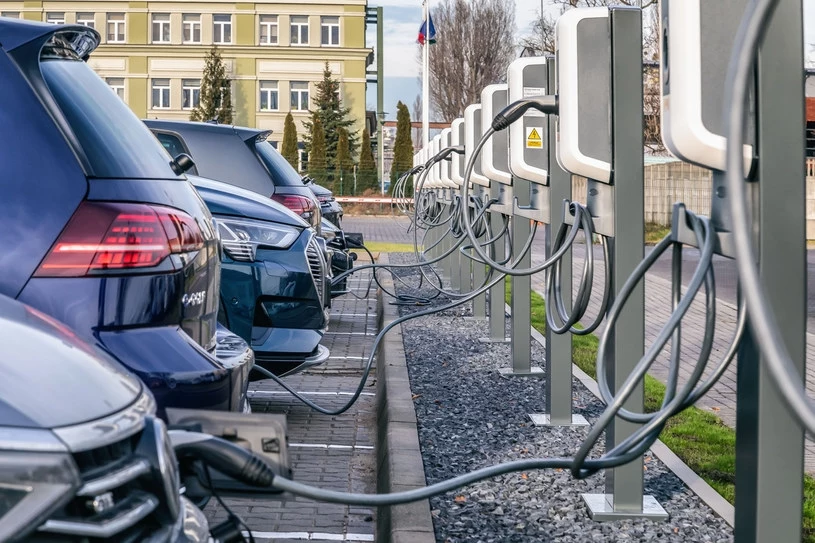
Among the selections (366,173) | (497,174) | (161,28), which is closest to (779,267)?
(497,174)

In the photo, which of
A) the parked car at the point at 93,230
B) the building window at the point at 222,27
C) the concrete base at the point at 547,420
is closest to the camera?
the parked car at the point at 93,230

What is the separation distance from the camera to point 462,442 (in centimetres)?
587

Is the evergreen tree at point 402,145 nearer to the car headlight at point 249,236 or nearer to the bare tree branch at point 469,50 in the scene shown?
→ the bare tree branch at point 469,50

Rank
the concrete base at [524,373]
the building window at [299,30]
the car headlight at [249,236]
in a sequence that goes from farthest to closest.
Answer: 1. the building window at [299,30]
2. the concrete base at [524,373]
3. the car headlight at [249,236]

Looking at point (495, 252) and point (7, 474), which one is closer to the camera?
point (7, 474)

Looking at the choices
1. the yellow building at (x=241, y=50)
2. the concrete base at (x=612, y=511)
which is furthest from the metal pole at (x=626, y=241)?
the yellow building at (x=241, y=50)

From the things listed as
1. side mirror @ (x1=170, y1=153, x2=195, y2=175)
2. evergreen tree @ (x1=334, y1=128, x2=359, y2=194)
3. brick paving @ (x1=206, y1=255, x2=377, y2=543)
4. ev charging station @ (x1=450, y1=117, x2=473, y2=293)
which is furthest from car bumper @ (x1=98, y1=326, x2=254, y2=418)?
evergreen tree @ (x1=334, y1=128, x2=359, y2=194)

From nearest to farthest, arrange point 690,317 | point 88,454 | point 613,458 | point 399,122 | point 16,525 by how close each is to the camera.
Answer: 1. point 16,525
2. point 88,454
3. point 613,458
4. point 690,317
5. point 399,122

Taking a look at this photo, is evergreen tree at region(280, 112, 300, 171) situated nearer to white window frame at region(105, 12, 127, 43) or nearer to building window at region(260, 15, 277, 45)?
building window at region(260, 15, 277, 45)

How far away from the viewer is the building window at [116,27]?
236 feet

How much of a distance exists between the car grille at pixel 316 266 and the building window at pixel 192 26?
223 feet

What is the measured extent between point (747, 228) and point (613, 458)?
145cm

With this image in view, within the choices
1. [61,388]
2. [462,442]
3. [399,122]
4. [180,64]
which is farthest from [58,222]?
[180,64]

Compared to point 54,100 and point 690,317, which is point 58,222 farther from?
point 690,317
